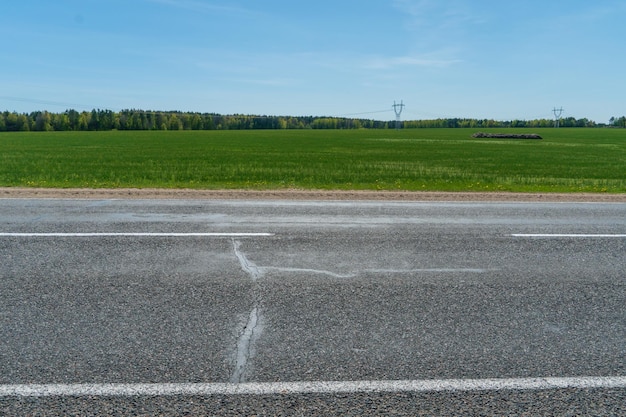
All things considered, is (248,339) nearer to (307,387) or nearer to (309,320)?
(309,320)

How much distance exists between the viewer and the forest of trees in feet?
444

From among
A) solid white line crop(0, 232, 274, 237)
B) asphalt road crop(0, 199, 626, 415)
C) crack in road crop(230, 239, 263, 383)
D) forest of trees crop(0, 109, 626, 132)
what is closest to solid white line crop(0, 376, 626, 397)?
asphalt road crop(0, 199, 626, 415)

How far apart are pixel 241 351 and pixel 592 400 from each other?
2590 mm

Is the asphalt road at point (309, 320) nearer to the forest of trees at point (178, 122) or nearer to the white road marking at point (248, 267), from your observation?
the white road marking at point (248, 267)

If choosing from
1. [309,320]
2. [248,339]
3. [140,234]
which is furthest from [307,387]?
[140,234]

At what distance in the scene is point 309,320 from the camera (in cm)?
450

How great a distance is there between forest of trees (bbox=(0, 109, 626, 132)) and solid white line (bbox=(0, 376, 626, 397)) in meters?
148

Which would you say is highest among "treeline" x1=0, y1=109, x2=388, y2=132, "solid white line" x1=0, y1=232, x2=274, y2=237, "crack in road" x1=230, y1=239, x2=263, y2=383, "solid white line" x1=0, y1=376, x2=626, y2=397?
"treeline" x1=0, y1=109, x2=388, y2=132

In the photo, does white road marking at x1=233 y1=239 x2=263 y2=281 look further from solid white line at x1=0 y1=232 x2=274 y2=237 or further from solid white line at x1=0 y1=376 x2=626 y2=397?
solid white line at x1=0 y1=376 x2=626 y2=397

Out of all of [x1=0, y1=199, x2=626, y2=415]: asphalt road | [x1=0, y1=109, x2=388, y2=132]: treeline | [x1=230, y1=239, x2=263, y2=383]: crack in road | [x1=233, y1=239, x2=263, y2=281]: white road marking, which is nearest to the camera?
[x1=0, y1=199, x2=626, y2=415]: asphalt road

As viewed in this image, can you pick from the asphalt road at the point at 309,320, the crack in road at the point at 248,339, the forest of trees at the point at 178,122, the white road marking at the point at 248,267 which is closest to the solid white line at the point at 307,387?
the asphalt road at the point at 309,320

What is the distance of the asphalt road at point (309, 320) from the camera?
332 cm

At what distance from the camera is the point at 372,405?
3.22m

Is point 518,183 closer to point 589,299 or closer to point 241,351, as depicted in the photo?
point 589,299
